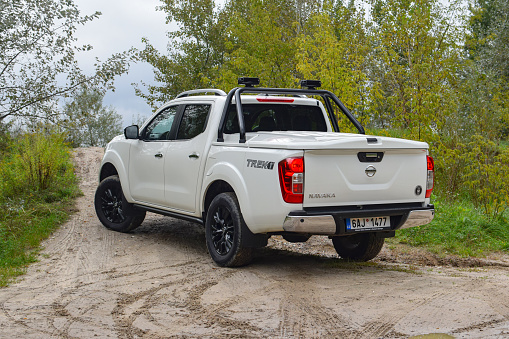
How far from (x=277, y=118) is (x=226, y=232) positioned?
1679 millimetres

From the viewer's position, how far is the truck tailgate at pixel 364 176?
5.79 meters

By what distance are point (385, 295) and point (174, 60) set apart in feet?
92.6

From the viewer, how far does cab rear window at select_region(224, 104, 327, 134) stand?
24.0ft

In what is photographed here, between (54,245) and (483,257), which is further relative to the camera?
(54,245)

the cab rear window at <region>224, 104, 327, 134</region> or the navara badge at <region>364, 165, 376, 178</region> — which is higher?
the cab rear window at <region>224, 104, 327, 134</region>

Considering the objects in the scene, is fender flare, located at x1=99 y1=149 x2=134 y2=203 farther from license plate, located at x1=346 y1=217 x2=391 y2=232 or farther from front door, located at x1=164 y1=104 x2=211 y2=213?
license plate, located at x1=346 y1=217 x2=391 y2=232

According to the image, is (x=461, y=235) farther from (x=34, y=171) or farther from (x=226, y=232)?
(x=34, y=171)

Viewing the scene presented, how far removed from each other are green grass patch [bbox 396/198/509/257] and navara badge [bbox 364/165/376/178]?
104 inches

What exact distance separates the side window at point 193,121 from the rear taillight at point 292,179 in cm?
190

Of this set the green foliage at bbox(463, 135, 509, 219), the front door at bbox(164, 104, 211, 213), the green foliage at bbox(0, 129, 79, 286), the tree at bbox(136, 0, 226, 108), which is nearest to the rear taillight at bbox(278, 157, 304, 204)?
the front door at bbox(164, 104, 211, 213)

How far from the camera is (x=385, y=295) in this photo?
218 inches

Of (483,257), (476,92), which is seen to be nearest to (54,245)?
(483,257)

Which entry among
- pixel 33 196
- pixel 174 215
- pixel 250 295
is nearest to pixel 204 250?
pixel 174 215

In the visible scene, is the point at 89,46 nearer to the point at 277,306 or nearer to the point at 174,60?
the point at 277,306
